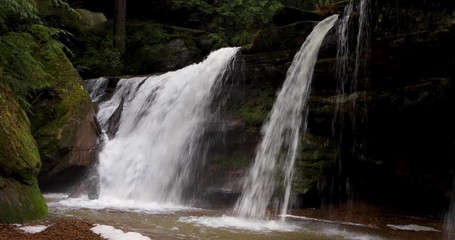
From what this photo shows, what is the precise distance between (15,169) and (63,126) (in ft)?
11.0

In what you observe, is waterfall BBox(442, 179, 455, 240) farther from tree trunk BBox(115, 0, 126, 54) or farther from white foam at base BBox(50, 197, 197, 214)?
tree trunk BBox(115, 0, 126, 54)

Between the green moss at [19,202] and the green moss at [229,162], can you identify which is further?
the green moss at [229,162]

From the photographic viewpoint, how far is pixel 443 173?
26.0 ft

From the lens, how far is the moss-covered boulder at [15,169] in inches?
226

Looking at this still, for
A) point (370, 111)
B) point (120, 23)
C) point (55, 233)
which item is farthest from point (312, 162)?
point (120, 23)

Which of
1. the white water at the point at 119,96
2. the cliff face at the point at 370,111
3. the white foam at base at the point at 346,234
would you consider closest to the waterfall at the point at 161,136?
the white water at the point at 119,96

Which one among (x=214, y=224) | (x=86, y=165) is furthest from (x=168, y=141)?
(x=214, y=224)

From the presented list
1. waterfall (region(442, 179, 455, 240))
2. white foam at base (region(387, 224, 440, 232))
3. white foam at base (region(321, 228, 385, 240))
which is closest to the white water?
white foam at base (region(321, 228, 385, 240))

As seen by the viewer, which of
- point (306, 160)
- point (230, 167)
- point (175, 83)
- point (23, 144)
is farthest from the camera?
point (175, 83)

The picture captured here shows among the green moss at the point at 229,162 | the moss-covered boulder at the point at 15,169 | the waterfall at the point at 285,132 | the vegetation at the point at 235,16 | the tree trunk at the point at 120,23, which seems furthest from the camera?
the vegetation at the point at 235,16

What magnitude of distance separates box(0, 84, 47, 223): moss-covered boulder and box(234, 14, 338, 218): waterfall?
3.87 m

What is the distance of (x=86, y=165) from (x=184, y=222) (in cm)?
387

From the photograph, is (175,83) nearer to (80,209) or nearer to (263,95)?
(263,95)

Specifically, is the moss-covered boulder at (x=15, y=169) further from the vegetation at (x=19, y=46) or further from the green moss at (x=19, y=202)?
the vegetation at (x=19, y=46)
